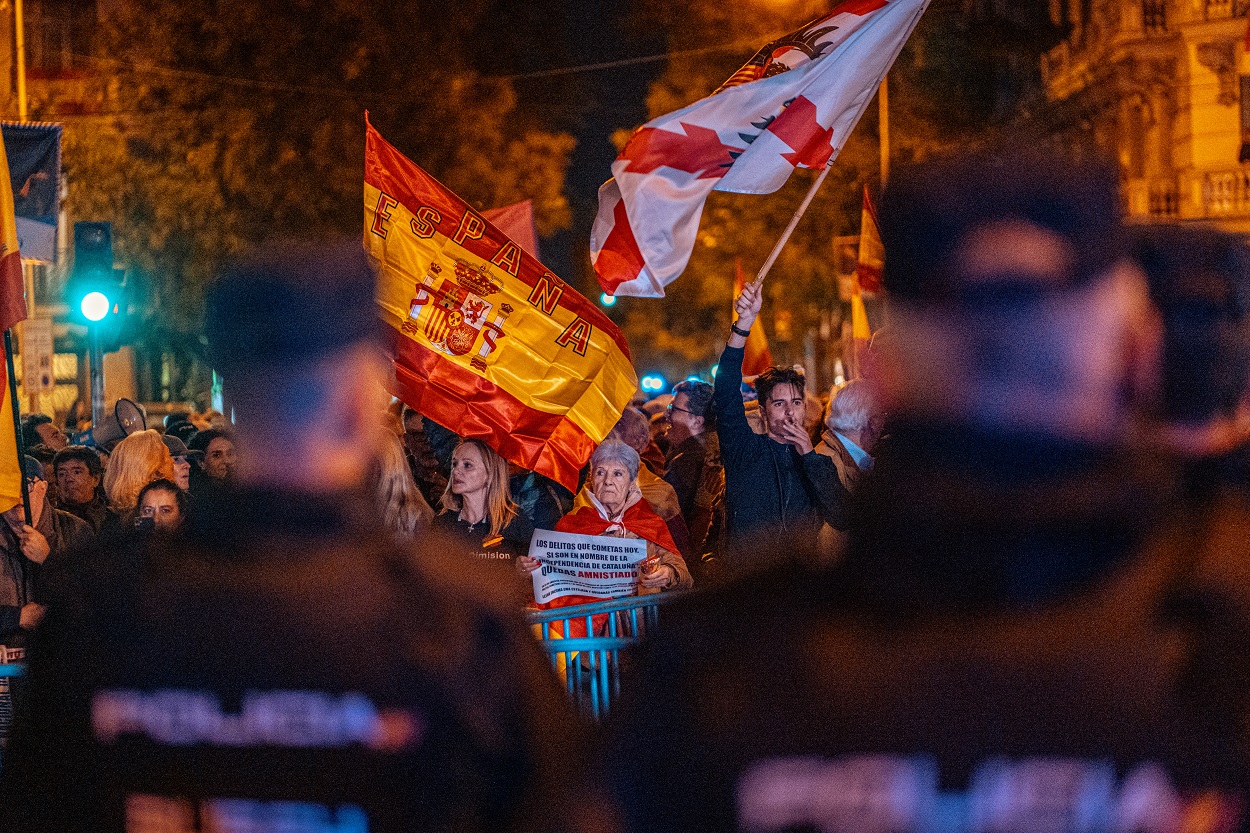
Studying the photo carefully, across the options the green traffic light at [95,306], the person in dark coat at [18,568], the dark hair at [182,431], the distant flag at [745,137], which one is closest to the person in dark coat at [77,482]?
the person in dark coat at [18,568]

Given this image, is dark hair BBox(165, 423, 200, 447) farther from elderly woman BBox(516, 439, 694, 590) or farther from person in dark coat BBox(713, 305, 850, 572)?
person in dark coat BBox(713, 305, 850, 572)

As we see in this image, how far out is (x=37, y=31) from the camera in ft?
155

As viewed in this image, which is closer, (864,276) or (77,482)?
(77,482)

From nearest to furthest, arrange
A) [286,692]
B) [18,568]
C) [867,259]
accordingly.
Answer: [286,692]
[18,568]
[867,259]

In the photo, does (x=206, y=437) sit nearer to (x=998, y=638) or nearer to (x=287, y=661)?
(x=287, y=661)

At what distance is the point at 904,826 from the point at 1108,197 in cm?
76

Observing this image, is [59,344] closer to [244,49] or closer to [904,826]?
[244,49]

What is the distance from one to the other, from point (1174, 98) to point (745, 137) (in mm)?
26936

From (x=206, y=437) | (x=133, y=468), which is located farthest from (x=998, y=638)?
(x=206, y=437)

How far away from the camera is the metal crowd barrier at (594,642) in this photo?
509cm

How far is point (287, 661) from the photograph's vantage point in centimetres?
222

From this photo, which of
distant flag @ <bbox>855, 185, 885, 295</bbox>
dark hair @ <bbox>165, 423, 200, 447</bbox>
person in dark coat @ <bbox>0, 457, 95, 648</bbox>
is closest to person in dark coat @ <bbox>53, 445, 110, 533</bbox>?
person in dark coat @ <bbox>0, 457, 95, 648</bbox>

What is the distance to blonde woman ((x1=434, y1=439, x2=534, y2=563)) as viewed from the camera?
715 centimetres

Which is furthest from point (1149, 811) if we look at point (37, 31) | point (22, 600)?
point (37, 31)
